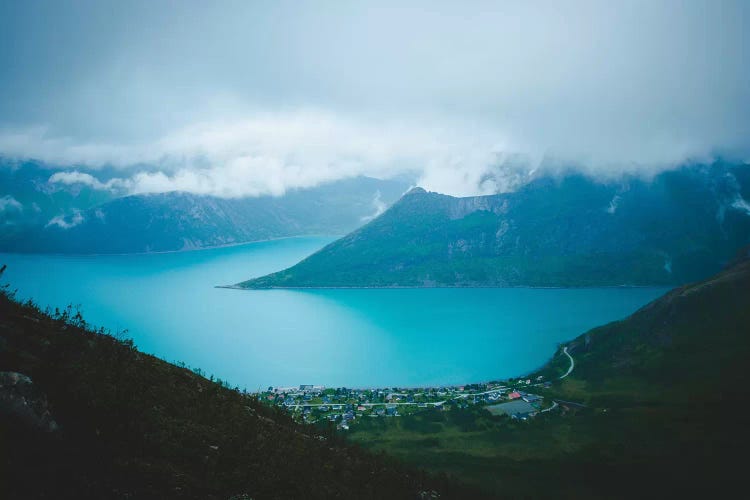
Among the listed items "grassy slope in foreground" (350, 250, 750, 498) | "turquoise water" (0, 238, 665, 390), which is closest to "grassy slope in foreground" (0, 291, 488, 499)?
"grassy slope in foreground" (350, 250, 750, 498)

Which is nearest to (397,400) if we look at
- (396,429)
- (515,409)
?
(396,429)

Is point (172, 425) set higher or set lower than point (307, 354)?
higher

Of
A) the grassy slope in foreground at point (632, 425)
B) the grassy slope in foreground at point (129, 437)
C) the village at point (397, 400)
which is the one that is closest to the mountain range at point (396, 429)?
the grassy slope in foreground at point (129, 437)

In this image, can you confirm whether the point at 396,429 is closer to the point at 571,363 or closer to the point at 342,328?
the point at 571,363

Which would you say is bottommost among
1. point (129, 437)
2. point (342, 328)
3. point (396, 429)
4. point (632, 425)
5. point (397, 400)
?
point (632, 425)

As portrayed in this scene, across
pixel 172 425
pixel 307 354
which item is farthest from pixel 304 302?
pixel 172 425

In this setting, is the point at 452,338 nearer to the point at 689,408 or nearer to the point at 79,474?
the point at 689,408
